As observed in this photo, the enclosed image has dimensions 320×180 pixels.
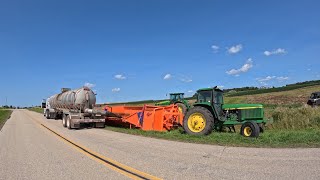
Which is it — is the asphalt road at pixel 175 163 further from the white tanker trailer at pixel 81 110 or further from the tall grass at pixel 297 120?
the white tanker trailer at pixel 81 110

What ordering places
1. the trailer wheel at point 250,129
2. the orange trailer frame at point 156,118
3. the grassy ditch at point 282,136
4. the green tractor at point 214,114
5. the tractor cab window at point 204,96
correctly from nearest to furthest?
the grassy ditch at point 282,136
the trailer wheel at point 250,129
the green tractor at point 214,114
the tractor cab window at point 204,96
the orange trailer frame at point 156,118

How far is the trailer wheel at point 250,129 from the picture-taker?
1379 centimetres

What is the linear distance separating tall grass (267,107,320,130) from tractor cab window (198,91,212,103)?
182 inches

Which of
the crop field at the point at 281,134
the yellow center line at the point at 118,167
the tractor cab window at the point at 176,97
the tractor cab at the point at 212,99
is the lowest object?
the yellow center line at the point at 118,167

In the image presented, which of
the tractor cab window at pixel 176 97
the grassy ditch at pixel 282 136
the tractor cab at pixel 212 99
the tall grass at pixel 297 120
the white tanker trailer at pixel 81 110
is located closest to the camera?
the grassy ditch at pixel 282 136

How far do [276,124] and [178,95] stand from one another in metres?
9.70

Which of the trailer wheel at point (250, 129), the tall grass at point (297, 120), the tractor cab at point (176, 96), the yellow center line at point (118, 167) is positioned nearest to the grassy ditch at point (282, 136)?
the tall grass at point (297, 120)

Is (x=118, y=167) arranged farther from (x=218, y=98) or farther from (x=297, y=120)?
(x=297, y=120)

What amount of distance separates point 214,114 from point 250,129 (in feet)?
Answer: 6.97

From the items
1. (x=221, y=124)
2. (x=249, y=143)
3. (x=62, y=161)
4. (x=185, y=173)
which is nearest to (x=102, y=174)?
(x=185, y=173)

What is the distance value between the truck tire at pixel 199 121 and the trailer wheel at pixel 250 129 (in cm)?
150

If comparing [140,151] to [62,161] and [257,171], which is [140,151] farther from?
[257,171]

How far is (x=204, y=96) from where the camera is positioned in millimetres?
16312

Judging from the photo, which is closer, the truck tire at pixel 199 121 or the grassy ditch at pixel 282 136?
the grassy ditch at pixel 282 136
